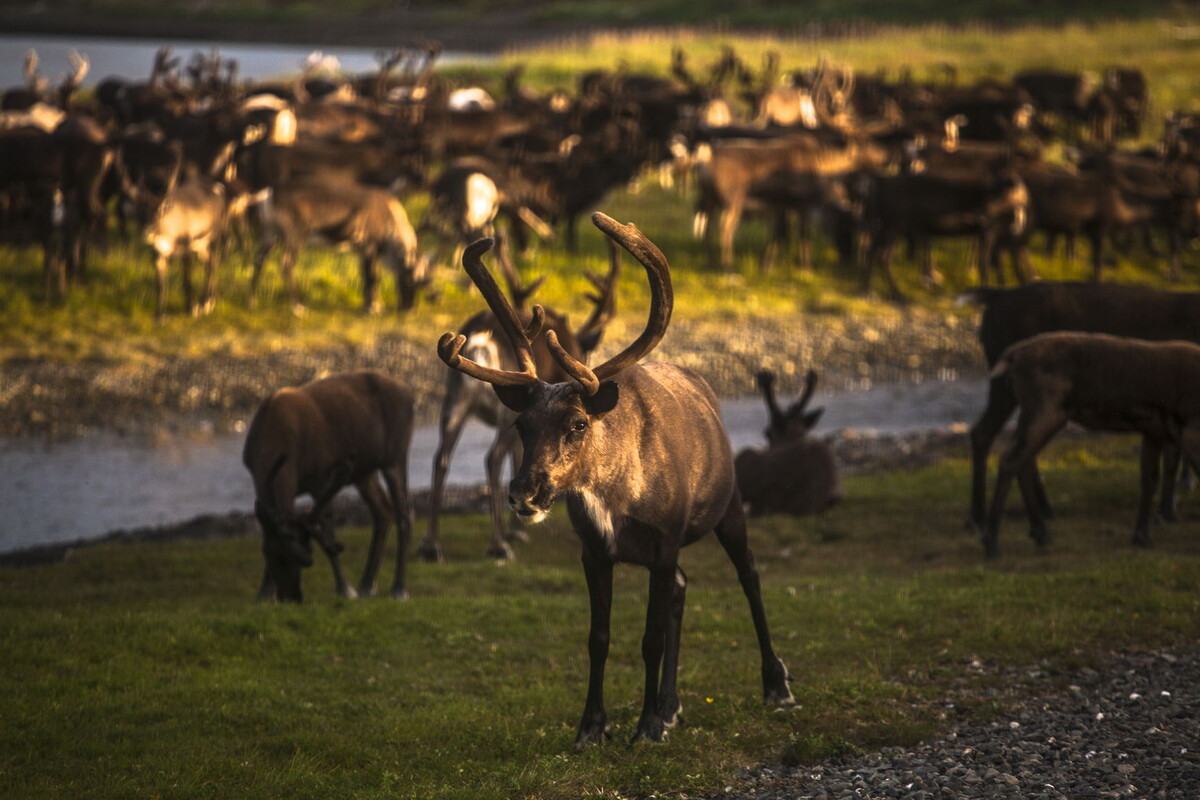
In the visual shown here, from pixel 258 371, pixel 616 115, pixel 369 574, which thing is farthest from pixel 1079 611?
pixel 616 115

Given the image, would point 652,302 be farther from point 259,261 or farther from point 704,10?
point 704,10

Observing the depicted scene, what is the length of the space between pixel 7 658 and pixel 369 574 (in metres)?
2.87

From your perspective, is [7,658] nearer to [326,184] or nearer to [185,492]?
[185,492]

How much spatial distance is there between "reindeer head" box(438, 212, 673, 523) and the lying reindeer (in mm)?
4784

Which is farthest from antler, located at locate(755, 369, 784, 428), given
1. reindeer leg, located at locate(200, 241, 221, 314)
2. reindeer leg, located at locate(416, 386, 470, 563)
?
reindeer leg, located at locate(200, 241, 221, 314)

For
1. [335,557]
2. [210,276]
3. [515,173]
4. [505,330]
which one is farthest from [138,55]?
[505,330]

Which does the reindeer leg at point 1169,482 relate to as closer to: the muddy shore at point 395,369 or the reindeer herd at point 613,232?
the reindeer herd at point 613,232

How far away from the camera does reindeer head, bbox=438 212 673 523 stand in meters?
5.96

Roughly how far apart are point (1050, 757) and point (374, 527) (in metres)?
5.32

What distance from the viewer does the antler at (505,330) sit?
6.08 meters

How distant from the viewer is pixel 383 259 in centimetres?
1947

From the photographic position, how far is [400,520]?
404 inches

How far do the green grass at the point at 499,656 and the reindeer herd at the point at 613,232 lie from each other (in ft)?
1.23

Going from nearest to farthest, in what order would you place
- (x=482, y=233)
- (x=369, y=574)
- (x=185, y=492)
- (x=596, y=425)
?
(x=596, y=425) → (x=369, y=574) → (x=185, y=492) → (x=482, y=233)
